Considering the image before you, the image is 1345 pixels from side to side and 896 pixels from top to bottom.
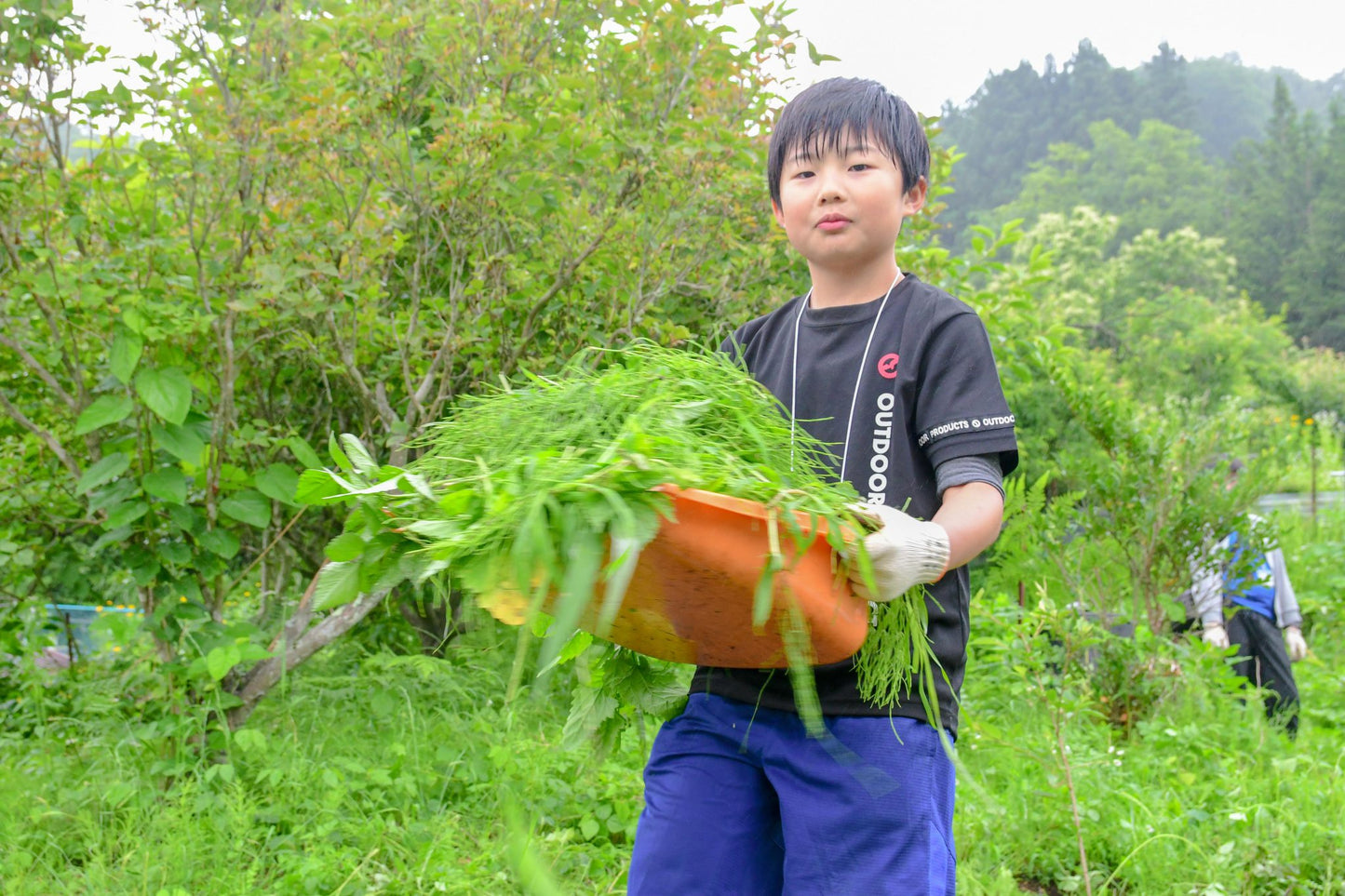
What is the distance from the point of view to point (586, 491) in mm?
1082

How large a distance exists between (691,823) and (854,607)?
47 centimetres

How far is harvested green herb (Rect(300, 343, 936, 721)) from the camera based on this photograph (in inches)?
42.0

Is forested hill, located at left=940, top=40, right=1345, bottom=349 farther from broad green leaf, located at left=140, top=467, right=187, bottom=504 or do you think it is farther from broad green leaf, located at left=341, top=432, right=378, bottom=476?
broad green leaf, located at left=341, top=432, right=378, bottom=476

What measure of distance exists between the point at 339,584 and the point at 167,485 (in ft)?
5.71

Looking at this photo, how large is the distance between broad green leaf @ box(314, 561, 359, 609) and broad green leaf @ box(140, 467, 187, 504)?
1663mm

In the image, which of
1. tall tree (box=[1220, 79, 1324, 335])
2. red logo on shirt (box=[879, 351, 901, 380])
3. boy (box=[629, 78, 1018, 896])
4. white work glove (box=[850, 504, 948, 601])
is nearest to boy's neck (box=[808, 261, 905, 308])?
boy (box=[629, 78, 1018, 896])

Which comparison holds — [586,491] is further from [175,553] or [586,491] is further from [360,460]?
[175,553]

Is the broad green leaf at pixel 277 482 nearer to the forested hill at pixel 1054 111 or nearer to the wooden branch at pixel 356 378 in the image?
the wooden branch at pixel 356 378

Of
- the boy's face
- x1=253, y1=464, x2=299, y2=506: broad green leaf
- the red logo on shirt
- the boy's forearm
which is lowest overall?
x1=253, y1=464, x2=299, y2=506: broad green leaf

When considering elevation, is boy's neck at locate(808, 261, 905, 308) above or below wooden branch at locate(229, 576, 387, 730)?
above

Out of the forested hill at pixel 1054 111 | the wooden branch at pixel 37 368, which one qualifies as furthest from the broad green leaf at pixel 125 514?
the forested hill at pixel 1054 111

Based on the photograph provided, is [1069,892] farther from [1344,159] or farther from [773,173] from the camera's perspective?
[1344,159]

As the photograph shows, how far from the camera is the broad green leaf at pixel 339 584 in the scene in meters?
1.31

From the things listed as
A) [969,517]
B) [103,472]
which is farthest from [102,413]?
[969,517]
